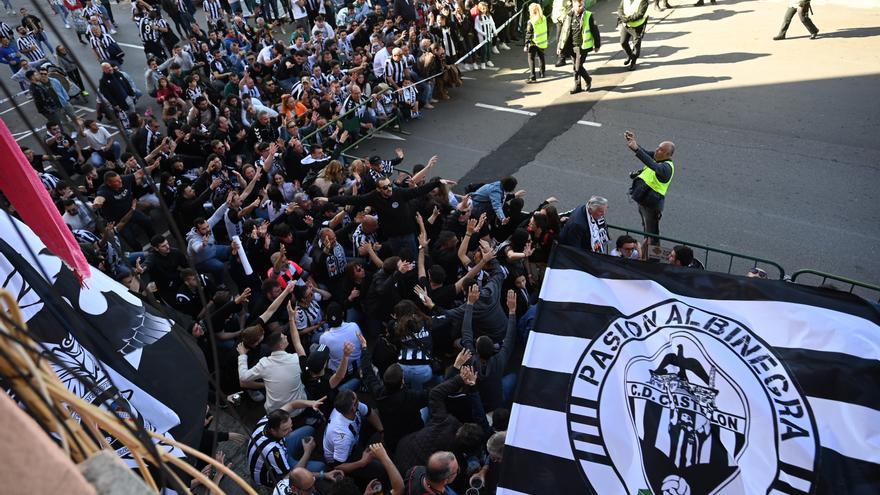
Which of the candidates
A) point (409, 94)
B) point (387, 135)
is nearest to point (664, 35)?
point (409, 94)

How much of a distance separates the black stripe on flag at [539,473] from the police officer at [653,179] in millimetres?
4925

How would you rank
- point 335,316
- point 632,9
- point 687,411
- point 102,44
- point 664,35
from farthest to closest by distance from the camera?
1. point 664,35
2. point 102,44
3. point 632,9
4. point 335,316
5. point 687,411

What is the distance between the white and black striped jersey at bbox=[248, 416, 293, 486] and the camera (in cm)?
525

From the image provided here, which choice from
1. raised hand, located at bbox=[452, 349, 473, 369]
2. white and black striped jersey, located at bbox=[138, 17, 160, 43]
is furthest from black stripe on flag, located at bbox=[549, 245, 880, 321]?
white and black striped jersey, located at bbox=[138, 17, 160, 43]

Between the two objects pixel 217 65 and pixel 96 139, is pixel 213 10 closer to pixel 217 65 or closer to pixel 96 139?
pixel 217 65

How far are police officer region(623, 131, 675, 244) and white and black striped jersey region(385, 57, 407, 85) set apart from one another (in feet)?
21.0

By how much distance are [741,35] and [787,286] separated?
540 inches

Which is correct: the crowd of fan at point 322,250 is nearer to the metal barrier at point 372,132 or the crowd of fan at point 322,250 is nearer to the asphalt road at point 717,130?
the metal barrier at point 372,132

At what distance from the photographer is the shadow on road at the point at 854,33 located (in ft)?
48.7

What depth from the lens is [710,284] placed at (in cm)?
417

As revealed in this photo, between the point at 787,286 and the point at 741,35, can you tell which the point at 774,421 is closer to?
the point at 787,286

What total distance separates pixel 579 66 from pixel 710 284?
10.3 metres

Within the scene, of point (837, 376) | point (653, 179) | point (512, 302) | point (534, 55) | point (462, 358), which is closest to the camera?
point (837, 376)

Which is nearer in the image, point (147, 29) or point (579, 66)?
point (579, 66)
